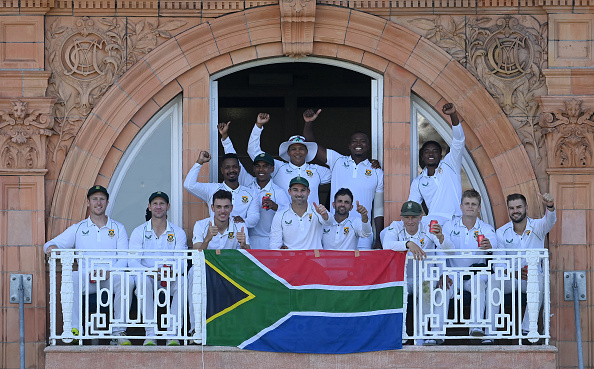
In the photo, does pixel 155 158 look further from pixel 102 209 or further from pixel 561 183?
pixel 561 183

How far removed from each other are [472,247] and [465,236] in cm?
15

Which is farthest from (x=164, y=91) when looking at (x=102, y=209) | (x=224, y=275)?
(x=224, y=275)

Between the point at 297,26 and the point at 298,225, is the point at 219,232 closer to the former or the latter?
the point at 298,225

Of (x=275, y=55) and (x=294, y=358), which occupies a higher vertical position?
(x=275, y=55)

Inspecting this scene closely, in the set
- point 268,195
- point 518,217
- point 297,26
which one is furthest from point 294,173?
point 518,217

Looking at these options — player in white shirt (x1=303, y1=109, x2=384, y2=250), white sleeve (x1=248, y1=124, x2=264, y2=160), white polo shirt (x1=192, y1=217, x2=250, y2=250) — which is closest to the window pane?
white sleeve (x1=248, y1=124, x2=264, y2=160)

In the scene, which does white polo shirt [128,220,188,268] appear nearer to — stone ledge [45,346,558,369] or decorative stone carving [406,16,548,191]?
stone ledge [45,346,558,369]

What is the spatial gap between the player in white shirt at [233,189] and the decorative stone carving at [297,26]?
1440 mm

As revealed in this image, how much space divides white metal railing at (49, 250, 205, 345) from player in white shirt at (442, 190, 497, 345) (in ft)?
8.74

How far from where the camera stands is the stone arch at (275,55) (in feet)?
45.2

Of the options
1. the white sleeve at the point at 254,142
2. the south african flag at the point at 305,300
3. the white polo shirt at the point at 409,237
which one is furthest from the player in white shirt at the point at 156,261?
the white polo shirt at the point at 409,237

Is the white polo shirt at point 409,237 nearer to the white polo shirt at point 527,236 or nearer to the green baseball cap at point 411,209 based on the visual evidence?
the green baseball cap at point 411,209

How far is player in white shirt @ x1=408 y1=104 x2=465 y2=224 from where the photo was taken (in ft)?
44.3

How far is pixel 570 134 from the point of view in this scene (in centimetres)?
1358
